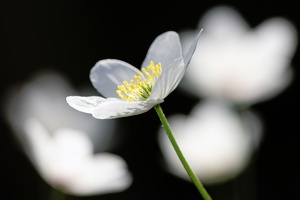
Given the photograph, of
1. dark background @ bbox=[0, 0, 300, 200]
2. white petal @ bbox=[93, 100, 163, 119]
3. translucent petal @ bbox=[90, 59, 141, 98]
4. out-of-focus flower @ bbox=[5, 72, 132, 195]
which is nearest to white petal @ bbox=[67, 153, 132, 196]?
out-of-focus flower @ bbox=[5, 72, 132, 195]

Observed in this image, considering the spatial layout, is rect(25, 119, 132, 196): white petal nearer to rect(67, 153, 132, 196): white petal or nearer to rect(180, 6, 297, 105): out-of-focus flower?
rect(67, 153, 132, 196): white petal

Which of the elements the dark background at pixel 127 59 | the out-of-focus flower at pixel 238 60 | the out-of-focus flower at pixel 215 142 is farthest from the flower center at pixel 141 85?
the dark background at pixel 127 59

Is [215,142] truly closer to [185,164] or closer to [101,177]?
[101,177]

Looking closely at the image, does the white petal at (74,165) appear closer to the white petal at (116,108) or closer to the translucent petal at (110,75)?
the translucent petal at (110,75)

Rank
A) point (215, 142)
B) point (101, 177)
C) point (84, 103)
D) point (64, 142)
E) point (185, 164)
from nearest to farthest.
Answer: point (185, 164)
point (84, 103)
point (101, 177)
point (64, 142)
point (215, 142)

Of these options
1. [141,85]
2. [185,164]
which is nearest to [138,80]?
[141,85]

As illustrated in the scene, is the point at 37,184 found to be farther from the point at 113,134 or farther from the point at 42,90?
the point at 113,134
